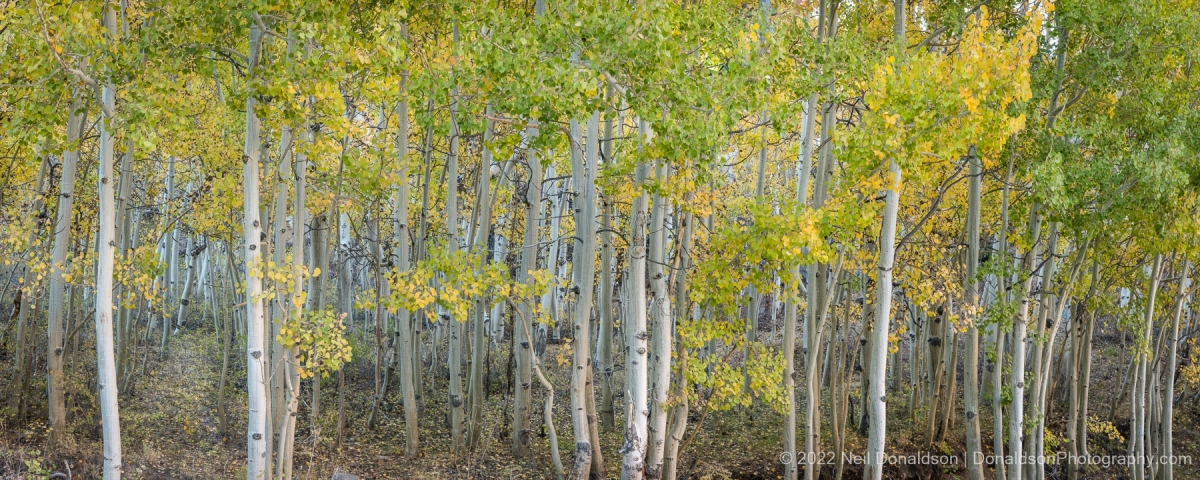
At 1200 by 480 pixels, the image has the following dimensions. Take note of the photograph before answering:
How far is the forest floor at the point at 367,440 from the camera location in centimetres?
799

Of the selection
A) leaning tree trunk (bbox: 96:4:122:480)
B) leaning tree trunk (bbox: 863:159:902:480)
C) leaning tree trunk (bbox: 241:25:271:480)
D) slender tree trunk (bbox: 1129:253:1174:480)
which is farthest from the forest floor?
leaning tree trunk (bbox: 863:159:902:480)

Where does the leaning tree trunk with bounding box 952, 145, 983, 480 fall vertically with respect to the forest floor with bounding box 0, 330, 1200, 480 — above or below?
above

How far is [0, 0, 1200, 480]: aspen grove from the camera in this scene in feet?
17.0

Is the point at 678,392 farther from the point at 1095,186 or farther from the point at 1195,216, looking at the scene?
the point at 1195,216

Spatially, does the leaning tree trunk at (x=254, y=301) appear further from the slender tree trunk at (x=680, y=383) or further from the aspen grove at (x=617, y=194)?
the slender tree trunk at (x=680, y=383)

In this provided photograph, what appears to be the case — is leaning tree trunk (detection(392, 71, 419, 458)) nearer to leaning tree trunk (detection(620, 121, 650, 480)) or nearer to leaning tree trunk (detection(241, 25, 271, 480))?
leaning tree trunk (detection(241, 25, 271, 480))

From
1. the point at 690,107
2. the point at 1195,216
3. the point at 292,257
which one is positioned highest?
the point at 690,107

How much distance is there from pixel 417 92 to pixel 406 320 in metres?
3.69

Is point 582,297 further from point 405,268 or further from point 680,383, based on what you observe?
point 405,268

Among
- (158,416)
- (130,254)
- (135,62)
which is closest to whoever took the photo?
(135,62)

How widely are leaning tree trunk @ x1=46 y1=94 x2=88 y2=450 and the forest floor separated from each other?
1.08 ft

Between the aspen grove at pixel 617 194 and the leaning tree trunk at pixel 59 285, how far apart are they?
1.4 inches

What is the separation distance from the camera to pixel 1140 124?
7.70 metres

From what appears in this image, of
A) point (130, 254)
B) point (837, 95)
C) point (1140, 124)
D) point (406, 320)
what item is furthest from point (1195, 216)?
point (130, 254)
